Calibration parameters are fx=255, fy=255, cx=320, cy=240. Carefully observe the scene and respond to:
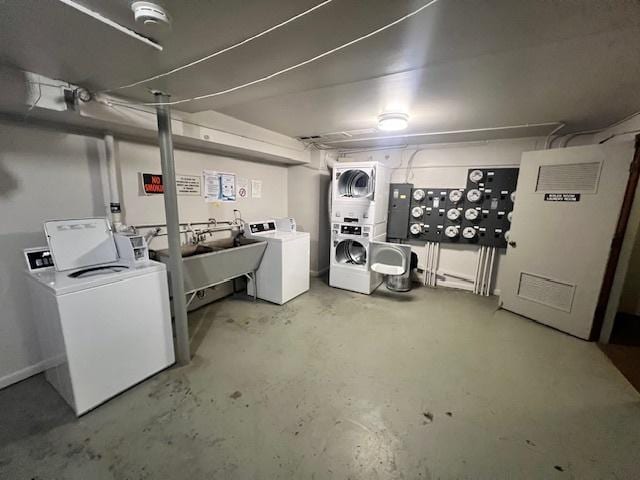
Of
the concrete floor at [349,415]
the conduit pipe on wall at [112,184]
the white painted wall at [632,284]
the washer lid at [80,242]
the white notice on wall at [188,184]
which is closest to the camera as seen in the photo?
the concrete floor at [349,415]

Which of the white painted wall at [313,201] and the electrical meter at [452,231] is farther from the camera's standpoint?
the white painted wall at [313,201]

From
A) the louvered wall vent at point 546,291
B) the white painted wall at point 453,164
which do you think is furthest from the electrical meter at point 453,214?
the louvered wall vent at point 546,291

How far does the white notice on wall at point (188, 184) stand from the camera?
281 centimetres

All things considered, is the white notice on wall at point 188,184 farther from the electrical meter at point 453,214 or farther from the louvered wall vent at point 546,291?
the louvered wall vent at point 546,291

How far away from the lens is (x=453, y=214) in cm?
364

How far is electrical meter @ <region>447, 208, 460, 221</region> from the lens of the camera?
361cm

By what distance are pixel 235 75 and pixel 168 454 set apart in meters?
2.19

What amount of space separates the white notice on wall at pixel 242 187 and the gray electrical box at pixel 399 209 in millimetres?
2150

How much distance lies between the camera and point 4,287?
182 centimetres

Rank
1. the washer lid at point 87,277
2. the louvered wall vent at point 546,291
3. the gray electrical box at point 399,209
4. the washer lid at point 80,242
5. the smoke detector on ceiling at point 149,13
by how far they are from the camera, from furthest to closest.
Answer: the gray electrical box at point 399,209
the louvered wall vent at point 546,291
the washer lid at point 80,242
the washer lid at point 87,277
the smoke detector on ceiling at point 149,13

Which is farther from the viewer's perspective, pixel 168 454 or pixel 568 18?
pixel 168 454

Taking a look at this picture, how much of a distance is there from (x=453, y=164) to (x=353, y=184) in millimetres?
1453

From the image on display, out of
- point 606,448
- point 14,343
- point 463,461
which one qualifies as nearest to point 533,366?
point 606,448

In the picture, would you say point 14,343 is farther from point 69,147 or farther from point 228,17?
point 228,17
